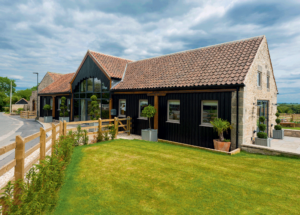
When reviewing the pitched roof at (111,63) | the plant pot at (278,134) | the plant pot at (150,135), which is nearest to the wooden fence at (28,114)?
the pitched roof at (111,63)

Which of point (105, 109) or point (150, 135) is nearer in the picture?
point (150, 135)

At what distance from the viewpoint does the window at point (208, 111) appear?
10.3 metres

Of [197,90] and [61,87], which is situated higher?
[61,87]

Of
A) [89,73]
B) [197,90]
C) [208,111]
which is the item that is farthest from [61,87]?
[208,111]

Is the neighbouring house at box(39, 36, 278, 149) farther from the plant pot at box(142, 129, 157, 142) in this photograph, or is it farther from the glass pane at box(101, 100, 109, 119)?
the plant pot at box(142, 129, 157, 142)

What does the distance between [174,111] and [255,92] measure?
5.06 meters

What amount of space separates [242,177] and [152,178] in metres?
2.96

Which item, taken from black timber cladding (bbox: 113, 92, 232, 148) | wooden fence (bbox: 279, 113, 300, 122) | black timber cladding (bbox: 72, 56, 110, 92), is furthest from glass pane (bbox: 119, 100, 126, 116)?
wooden fence (bbox: 279, 113, 300, 122)

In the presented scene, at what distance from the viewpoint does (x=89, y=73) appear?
1917 centimetres

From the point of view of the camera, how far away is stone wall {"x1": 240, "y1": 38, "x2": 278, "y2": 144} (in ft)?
31.7

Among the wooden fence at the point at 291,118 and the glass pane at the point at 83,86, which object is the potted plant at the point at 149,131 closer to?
the glass pane at the point at 83,86

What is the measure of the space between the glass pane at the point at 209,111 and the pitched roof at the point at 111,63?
925 cm

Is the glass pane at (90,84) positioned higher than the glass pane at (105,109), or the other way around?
the glass pane at (90,84)

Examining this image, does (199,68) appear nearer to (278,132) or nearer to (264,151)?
(264,151)
